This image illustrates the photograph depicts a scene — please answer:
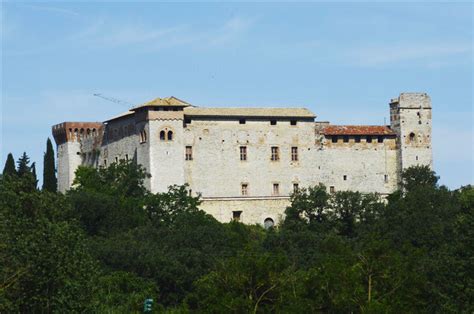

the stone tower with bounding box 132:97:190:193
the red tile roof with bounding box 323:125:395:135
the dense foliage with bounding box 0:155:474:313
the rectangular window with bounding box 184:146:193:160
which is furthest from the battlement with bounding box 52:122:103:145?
the red tile roof with bounding box 323:125:395:135

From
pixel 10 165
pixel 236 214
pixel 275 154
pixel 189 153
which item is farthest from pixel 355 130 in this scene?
pixel 10 165

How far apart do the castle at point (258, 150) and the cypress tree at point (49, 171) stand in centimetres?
301

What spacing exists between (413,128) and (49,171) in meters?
21.3

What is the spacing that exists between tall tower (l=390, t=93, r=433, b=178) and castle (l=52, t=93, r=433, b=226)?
0.06m

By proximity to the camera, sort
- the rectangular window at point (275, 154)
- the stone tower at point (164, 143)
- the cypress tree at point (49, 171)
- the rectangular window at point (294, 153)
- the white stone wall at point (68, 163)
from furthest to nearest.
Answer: the white stone wall at point (68, 163), the cypress tree at point (49, 171), the rectangular window at point (294, 153), the rectangular window at point (275, 154), the stone tower at point (164, 143)

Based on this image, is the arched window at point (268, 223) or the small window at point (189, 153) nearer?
the small window at point (189, 153)

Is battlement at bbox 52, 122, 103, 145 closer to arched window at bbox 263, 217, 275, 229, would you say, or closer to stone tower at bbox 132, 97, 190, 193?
stone tower at bbox 132, 97, 190, 193

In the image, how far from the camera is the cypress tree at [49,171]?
84812 mm

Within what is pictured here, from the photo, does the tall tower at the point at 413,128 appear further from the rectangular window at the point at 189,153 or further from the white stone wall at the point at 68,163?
the white stone wall at the point at 68,163

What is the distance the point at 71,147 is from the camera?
9006 cm

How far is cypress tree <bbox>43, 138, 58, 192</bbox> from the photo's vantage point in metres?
84.8

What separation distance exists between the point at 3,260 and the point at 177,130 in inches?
1560

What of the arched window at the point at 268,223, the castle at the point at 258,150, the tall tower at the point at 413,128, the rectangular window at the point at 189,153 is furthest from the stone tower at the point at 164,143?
the tall tower at the point at 413,128

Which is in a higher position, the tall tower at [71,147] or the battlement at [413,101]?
the battlement at [413,101]
